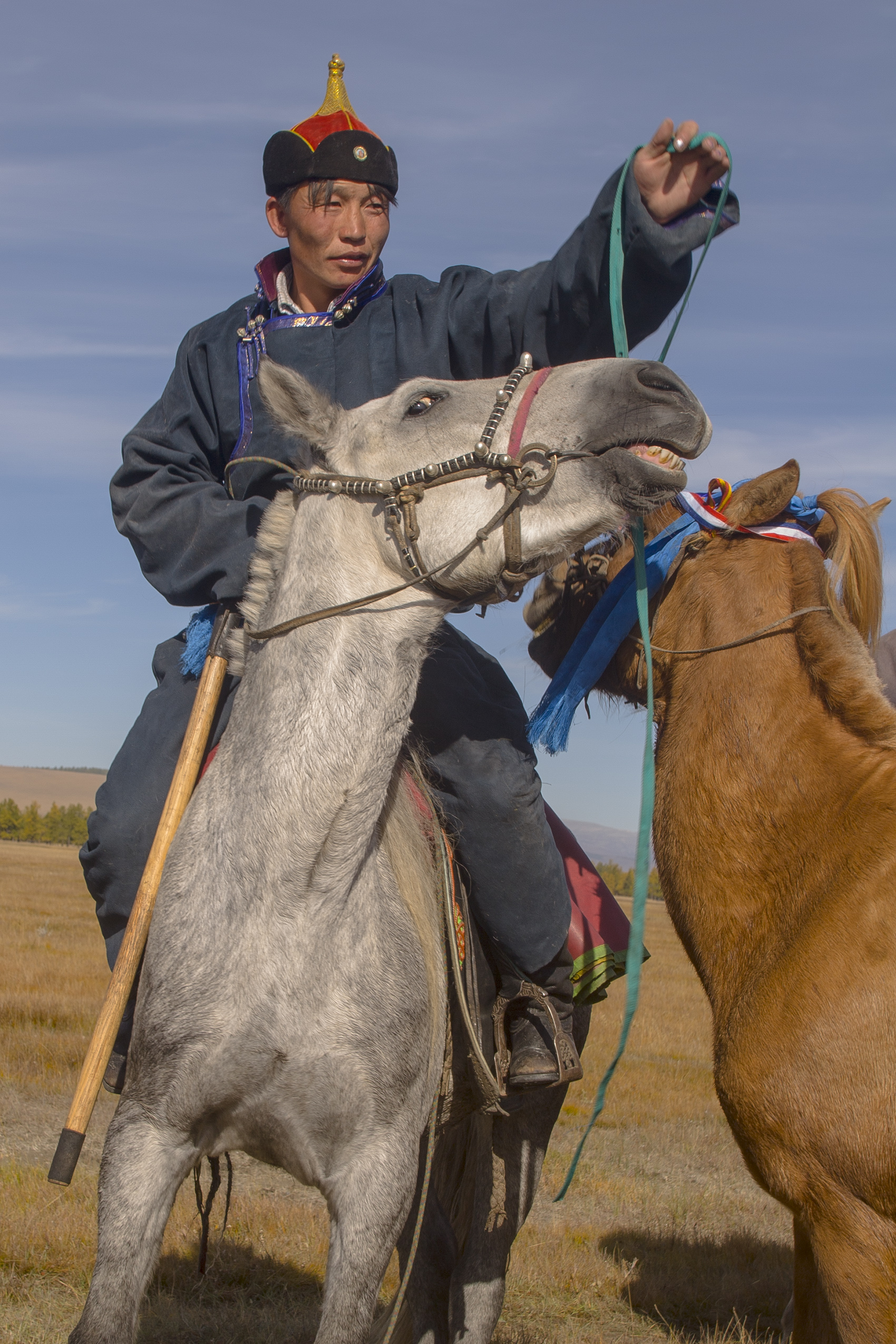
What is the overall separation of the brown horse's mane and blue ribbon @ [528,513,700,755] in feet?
0.35

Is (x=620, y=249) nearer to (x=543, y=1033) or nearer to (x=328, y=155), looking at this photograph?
(x=328, y=155)

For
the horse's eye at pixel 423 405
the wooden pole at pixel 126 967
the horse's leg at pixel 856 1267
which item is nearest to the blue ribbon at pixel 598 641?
the horse's eye at pixel 423 405

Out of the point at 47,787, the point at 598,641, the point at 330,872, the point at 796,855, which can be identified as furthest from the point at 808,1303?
the point at 47,787

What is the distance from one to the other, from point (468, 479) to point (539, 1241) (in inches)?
179

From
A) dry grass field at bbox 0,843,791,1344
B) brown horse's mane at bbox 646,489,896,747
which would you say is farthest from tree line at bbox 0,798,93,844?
brown horse's mane at bbox 646,489,896,747

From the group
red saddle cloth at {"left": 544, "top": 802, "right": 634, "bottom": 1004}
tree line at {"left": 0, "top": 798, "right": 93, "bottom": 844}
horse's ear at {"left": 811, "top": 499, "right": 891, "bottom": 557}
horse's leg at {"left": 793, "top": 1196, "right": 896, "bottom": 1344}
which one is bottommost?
tree line at {"left": 0, "top": 798, "right": 93, "bottom": 844}

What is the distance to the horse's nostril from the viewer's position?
2729 millimetres

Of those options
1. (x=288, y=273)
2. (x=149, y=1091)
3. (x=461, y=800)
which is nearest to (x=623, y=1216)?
(x=461, y=800)

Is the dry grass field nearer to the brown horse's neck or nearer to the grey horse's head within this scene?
the brown horse's neck

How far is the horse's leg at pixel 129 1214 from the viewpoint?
2584mm

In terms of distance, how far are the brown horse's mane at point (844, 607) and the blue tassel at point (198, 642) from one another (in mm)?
1553

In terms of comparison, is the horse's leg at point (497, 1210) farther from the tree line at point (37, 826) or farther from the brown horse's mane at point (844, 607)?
the tree line at point (37, 826)

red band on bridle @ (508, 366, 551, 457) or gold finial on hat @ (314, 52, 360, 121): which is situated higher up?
gold finial on hat @ (314, 52, 360, 121)

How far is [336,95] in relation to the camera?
12.7 ft
